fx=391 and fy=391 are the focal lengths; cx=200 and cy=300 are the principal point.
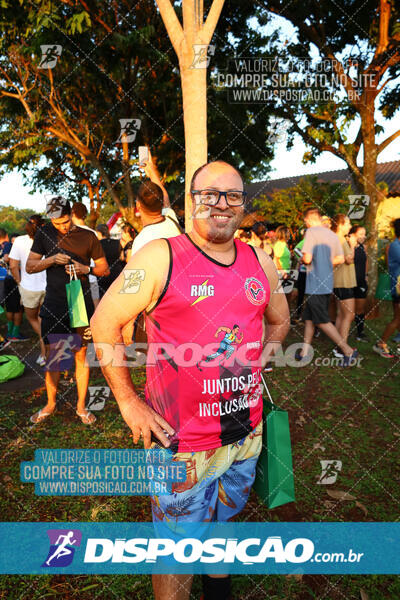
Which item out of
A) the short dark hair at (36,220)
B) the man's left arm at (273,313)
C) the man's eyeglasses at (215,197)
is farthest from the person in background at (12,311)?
the man's eyeglasses at (215,197)

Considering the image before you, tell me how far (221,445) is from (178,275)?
0.83 metres

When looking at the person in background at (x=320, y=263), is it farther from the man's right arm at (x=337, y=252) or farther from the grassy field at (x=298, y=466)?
the grassy field at (x=298, y=466)

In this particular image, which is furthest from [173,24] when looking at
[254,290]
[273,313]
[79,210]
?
[254,290]

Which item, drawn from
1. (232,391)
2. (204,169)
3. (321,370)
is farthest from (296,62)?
(232,391)

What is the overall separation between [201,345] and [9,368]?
17.3ft

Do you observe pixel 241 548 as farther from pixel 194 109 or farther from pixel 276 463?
pixel 194 109

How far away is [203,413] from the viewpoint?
1.83m

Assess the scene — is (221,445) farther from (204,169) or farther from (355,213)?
(355,213)

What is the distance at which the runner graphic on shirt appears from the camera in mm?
1821

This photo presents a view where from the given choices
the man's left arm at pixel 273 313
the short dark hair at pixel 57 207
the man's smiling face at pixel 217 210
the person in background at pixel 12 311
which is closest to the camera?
the man's smiling face at pixel 217 210

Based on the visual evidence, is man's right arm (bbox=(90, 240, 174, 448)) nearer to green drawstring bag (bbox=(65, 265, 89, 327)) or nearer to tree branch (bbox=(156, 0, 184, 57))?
green drawstring bag (bbox=(65, 265, 89, 327))

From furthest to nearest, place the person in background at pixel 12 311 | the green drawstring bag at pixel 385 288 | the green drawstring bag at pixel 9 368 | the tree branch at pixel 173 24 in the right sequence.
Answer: the person in background at pixel 12 311
the green drawstring bag at pixel 385 288
the green drawstring bag at pixel 9 368
the tree branch at pixel 173 24

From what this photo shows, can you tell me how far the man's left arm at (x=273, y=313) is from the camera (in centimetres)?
217

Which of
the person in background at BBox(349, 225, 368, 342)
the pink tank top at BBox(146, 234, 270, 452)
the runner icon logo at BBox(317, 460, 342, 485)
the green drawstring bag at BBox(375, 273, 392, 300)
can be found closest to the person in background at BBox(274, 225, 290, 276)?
the person in background at BBox(349, 225, 368, 342)
